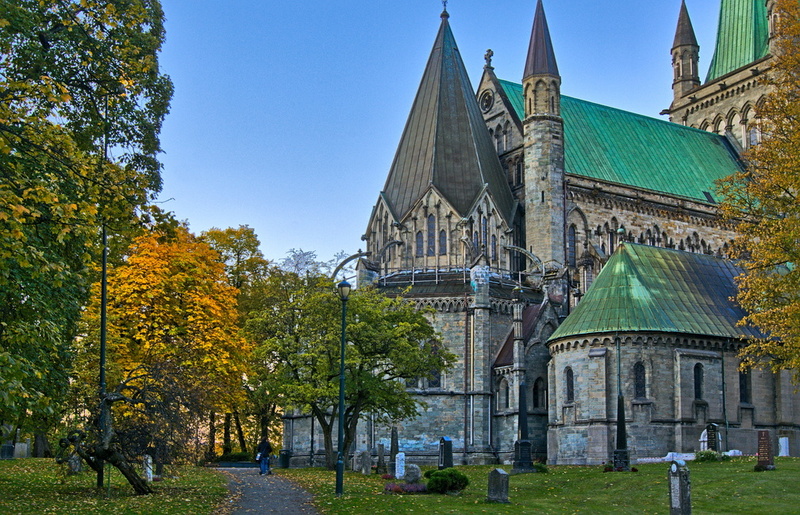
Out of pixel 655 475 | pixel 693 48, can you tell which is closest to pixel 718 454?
pixel 655 475

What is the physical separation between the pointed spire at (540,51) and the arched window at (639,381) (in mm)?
19292

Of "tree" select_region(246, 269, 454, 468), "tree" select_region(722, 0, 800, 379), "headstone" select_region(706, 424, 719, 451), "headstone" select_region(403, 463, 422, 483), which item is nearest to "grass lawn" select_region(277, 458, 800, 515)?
"headstone" select_region(403, 463, 422, 483)

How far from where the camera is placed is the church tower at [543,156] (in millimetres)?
49688

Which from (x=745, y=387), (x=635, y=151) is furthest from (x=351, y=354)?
(x=635, y=151)

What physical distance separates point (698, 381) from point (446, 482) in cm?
1845

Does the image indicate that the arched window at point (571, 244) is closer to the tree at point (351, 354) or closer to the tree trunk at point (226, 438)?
the tree at point (351, 354)

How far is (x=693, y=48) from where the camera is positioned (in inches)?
2884

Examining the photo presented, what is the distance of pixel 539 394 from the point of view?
44.0 m

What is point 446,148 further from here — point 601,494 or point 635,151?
point 601,494

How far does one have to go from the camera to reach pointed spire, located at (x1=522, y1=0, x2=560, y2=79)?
50.9 m

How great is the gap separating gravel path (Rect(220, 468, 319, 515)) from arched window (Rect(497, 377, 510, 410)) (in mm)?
17146

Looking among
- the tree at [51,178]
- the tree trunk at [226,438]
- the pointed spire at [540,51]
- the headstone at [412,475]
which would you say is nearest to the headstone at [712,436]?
the headstone at [412,475]

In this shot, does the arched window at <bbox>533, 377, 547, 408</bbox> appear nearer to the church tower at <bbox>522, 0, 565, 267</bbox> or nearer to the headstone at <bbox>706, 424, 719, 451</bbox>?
the church tower at <bbox>522, 0, 565, 267</bbox>

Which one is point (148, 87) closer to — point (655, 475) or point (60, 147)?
point (60, 147)
